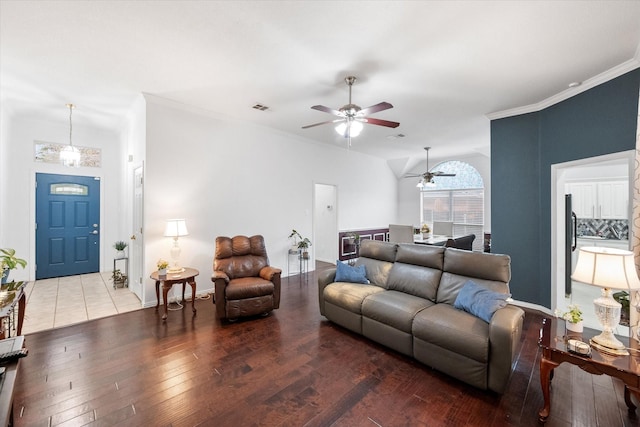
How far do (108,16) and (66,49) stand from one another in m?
0.96

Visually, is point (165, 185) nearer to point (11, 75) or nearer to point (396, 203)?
point (11, 75)

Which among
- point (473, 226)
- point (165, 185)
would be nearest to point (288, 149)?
point (165, 185)

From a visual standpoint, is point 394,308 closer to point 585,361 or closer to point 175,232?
point 585,361

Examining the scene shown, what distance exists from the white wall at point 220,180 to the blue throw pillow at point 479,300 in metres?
3.71

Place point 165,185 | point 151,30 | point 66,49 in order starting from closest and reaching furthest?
1. point 151,30
2. point 66,49
3. point 165,185

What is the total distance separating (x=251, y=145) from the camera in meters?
5.15

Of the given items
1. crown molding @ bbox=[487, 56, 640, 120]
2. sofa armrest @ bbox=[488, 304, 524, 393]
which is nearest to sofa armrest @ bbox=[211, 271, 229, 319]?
sofa armrest @ bbox=[488, 304, 524, 393]

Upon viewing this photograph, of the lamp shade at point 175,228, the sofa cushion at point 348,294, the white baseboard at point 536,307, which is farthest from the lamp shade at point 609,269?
the lamp shade at point 175,228

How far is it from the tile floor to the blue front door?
335 millimetres

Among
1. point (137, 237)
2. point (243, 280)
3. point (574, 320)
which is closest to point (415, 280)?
Answer: point (574, 320)

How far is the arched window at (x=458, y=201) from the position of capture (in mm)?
7695

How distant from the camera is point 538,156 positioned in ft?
A: 13.3

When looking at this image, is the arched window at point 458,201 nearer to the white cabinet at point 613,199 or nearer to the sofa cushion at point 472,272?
the white cabinet at point 613,199

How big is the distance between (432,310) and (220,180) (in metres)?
3.82
